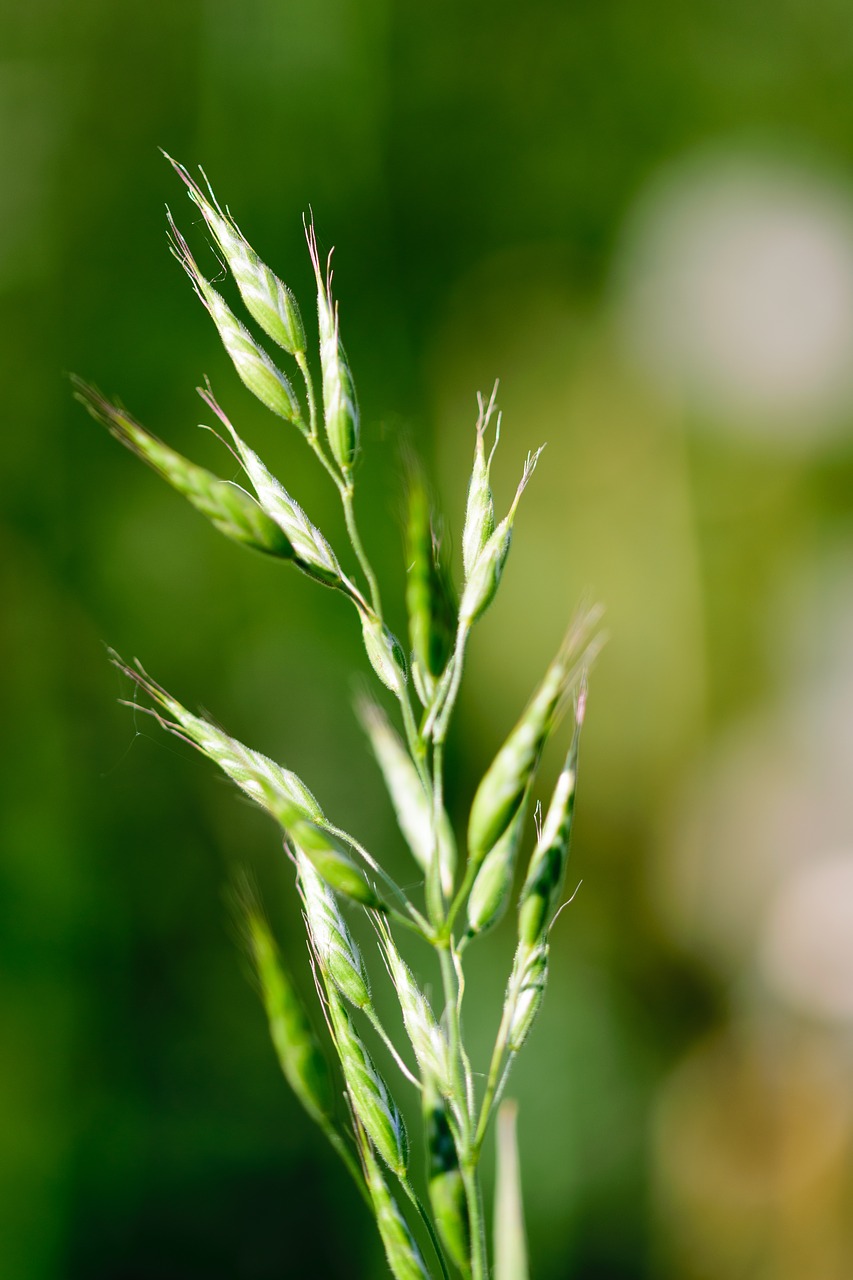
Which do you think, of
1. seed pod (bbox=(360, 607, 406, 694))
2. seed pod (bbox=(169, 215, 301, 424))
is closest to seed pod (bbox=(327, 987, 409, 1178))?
seed pod (bbox=(360, 607, 406, 694))

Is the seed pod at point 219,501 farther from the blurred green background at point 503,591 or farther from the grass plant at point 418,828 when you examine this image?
the blurred green background at point 503,591

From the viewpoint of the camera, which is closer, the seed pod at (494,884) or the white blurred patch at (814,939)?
the seed pod at (494,884)

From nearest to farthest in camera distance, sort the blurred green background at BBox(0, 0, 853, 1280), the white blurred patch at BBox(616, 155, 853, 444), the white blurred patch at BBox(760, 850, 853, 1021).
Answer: the blurred green background at BBox(0, 0, 853, 1280) < the white blurred patch at BBox(760, 850, 853, 1021) < the white blurred patch at BBox(616, 155, 853, 444)

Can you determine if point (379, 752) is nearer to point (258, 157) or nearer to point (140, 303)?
Answer: point (140, 303)

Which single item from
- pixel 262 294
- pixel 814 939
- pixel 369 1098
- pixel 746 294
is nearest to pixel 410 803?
pixel 369 1098

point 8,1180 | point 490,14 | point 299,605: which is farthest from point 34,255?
point 8,1180

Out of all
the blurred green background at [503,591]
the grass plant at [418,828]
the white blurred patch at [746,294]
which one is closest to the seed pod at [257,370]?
the grass plant at [418,828]

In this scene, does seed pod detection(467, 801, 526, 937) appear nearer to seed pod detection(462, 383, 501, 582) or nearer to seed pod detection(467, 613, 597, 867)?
seed pod detection(467, 613, 597, 867)
